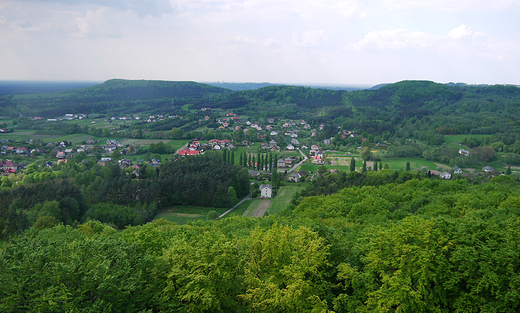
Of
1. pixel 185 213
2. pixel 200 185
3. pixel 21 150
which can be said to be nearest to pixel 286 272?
pixel 185 213

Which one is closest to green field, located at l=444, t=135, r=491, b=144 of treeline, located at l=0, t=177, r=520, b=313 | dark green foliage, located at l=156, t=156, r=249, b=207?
dark green foliage, located at l=156, t=156, r=249, b=207

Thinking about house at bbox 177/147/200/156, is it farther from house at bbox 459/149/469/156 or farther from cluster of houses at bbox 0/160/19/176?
house at bbox 459/149/469/156

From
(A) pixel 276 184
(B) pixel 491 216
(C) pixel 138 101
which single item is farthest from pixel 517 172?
(C) pixel 138 101

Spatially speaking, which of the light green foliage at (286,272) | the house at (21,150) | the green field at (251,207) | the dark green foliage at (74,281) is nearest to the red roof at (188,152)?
the green field at (251,207)

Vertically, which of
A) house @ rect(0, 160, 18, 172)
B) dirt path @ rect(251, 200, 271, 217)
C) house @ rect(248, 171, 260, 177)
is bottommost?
dirt path @ rect(251, 200, 271, 217)

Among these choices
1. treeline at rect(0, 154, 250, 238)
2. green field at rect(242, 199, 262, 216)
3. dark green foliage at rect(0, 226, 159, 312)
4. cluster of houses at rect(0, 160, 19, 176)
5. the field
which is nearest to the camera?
dark green foliage at rect(0, 226, 159, 312)

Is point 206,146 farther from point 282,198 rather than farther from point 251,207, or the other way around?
point 251,207
